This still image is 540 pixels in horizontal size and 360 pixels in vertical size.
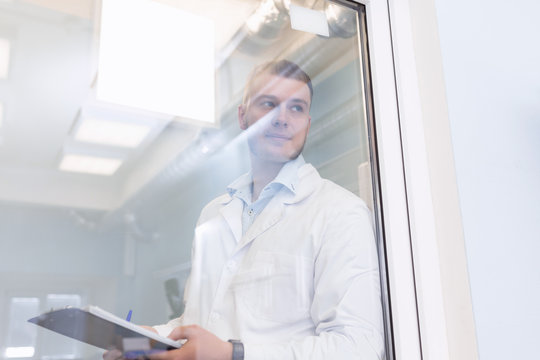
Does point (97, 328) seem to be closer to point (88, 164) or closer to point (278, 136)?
point (88, 164)

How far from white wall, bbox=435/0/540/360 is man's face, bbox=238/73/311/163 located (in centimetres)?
39

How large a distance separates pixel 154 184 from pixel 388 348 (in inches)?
24.4

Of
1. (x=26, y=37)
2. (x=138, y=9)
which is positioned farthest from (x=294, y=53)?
(x=26, y=37)

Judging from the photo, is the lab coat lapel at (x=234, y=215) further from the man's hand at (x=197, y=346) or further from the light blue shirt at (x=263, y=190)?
the man's hand at (x=197, y=346)

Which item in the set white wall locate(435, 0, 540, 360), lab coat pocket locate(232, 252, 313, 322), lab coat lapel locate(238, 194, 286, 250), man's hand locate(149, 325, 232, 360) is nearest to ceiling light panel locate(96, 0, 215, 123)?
lab coat lapel locate(238, 194, 286, 250)

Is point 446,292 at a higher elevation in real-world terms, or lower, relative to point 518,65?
lower

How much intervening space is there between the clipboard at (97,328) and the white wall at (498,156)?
727 millimetres

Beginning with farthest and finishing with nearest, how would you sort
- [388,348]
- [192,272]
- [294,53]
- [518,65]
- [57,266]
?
[518,65] < [294,53] < [388,348] < [192,272] < [57,266]

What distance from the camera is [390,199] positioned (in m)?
1.23

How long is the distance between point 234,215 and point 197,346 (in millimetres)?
274

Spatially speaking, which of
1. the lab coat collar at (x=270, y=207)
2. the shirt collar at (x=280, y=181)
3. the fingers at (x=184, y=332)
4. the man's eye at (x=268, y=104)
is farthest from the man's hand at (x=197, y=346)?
the man's eye at (x=268, y=104)

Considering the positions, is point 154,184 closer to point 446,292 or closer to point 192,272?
point 192,272

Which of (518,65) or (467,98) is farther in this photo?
(518,65)

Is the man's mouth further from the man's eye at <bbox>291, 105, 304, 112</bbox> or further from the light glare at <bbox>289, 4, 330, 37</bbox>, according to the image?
the light glare at <bbox>289, 4, 330, 37</bbox>
